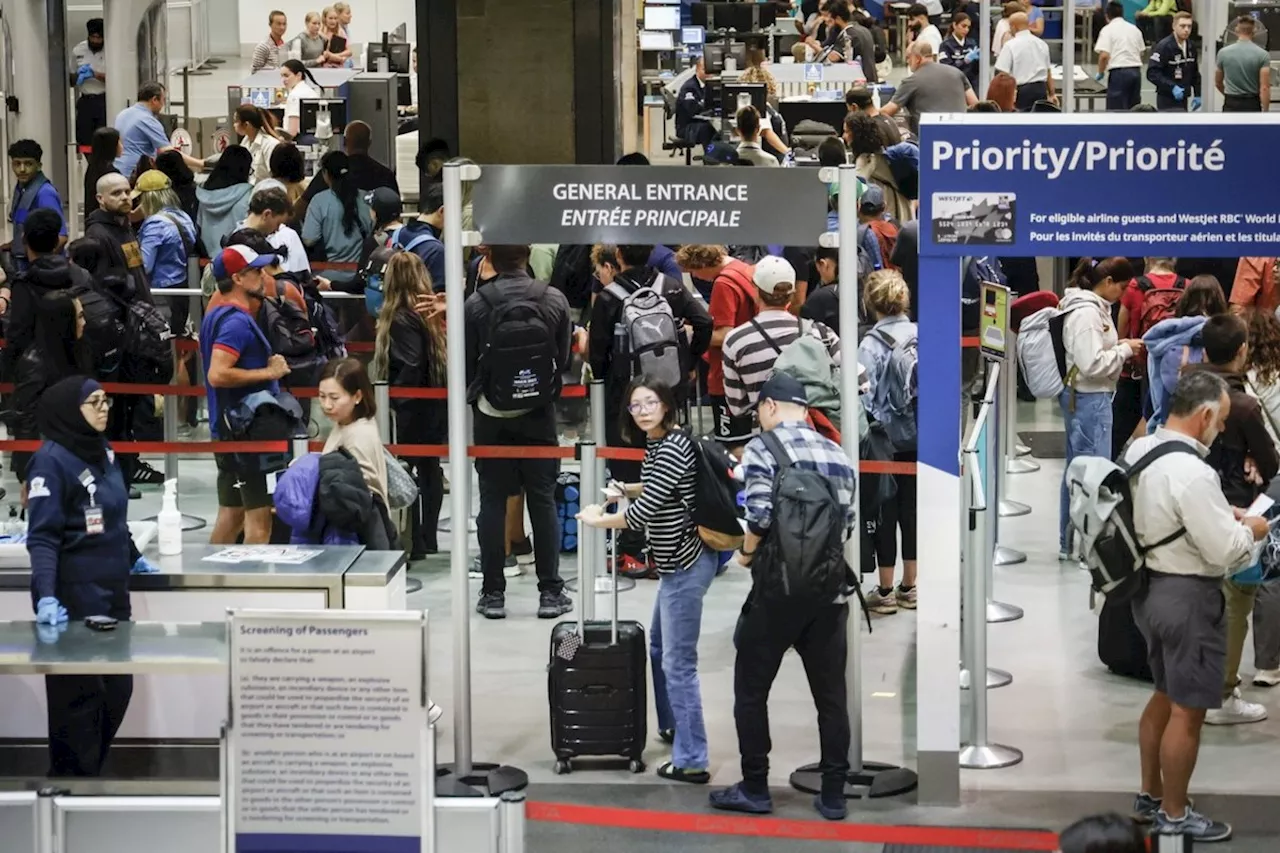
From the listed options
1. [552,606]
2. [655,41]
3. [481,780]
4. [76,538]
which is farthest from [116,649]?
[655,41]

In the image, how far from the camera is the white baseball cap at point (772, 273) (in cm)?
974

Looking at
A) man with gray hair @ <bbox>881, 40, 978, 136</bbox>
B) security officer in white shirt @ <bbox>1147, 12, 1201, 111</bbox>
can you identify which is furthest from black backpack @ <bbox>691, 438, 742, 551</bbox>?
security officer in white shirt @ <bbox>1147, 12, 1201, 111</bbox>

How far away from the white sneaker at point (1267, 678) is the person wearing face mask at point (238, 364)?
4.59 m

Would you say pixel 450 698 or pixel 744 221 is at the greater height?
pixel 744 221

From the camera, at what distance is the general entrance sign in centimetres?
782

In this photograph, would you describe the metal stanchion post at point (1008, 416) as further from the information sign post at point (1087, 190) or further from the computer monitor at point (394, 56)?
the computer monitor at point (394, 56)

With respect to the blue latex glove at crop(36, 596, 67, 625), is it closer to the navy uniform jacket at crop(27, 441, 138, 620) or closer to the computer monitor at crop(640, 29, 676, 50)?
the navy uniform jacket at crop(27, 441, 138, 620)

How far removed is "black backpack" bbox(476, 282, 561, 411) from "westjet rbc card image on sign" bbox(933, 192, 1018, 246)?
2886mm

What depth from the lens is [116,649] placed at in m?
7.25

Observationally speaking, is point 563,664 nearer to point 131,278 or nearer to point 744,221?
point 744,221

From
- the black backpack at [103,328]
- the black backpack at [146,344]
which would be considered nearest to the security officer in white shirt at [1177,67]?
the black backpack at [146,344]

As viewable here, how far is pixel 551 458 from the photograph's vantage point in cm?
1009

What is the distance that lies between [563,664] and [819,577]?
1.23 metres

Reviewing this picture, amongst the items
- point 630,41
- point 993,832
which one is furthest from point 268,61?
point 993,832
